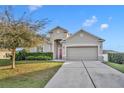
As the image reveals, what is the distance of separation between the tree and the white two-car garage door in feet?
40.1

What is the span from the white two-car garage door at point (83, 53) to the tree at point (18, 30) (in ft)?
40.1

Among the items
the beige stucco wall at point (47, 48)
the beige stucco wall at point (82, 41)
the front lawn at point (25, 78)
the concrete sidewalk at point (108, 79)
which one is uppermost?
the beige stucco wall at point (82, 41)

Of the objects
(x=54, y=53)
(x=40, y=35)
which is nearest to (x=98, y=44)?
(x=54, y=53)

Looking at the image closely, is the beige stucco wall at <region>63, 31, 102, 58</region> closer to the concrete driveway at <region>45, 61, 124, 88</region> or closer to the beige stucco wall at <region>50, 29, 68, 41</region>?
the beige stucco wall at <region>50, 29, 68, 41</region>

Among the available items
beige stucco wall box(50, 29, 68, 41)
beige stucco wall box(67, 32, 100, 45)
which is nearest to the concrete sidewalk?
beige stucco wall box(67, 32, 100, 45)

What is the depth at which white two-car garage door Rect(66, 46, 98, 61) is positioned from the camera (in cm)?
3062

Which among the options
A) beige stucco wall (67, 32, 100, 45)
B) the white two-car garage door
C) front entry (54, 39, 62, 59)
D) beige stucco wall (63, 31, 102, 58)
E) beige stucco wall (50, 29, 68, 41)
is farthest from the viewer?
front entry (54, 39, 62, 59)

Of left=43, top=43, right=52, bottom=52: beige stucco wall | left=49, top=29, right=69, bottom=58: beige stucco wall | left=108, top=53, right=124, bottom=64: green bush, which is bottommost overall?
left=108, top=53, right=124, bottom=64: green bush

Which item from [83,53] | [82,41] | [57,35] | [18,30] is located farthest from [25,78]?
[57,35]

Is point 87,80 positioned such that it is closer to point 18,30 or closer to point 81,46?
point 18,30

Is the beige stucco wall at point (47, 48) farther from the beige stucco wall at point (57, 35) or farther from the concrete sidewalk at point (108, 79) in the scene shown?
the concrete sidewalk at point (108, 79)

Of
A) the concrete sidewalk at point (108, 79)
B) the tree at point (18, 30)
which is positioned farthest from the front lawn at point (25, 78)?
the concrete sidewalk at point (108, 79)

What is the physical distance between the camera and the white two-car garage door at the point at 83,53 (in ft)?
100

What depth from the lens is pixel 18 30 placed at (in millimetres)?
17609
